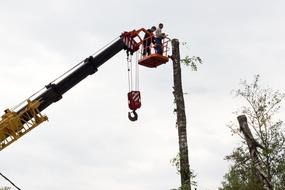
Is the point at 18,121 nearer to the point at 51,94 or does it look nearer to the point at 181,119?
the point at 51,94

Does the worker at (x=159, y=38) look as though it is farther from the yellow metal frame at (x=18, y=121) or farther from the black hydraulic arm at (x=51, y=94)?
the yellow metal frame at (x=18, y=121)

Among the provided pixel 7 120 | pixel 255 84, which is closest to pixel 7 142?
pixel 7 120

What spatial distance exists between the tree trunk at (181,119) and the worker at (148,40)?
0.97 metres

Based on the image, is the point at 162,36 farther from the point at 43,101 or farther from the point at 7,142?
the point at 7,142

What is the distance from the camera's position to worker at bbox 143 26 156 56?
14.8 meters

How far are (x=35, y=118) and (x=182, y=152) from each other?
16.1ft

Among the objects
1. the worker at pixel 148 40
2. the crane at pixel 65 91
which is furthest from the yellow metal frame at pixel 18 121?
the worker at pixel 148 40

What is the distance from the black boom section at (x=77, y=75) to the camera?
1373 cm

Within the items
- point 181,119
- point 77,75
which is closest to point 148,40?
point 77,75

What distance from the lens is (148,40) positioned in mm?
15039

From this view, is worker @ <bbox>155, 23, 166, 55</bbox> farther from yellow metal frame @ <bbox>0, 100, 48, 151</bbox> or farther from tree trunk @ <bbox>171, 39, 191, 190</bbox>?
yellow metal frame @ <bbox>0, 100, 48, 151</bbox>

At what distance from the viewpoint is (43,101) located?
13.7 m

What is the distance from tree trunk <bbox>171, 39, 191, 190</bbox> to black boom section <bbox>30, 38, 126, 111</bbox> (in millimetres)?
1965

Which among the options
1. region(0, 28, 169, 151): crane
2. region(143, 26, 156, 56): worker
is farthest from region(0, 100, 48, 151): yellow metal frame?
region(143, 26, 156, 56): worker
